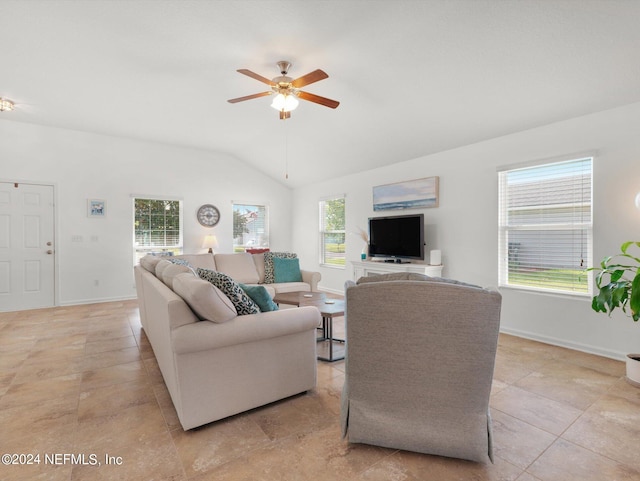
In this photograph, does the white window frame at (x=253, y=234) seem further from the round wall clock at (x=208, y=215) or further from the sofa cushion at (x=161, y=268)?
the sofa cushion at (x=161, y=268)

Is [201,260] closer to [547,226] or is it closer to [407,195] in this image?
[407,195]

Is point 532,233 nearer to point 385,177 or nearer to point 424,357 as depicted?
point 385,177

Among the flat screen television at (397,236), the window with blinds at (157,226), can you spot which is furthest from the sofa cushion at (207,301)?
the window with blinds at (157,226)

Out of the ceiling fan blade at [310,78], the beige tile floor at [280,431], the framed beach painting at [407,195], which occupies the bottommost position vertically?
the beige tile floor at [280,431]

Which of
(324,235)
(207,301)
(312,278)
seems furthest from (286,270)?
(207,301)

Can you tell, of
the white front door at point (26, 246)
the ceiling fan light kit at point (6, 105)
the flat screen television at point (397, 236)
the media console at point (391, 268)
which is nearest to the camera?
the ceiling fan light kit at point (6, 105)

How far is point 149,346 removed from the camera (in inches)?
137

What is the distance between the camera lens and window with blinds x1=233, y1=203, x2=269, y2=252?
712 centimetres

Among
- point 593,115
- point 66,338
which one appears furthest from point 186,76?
point 593,115

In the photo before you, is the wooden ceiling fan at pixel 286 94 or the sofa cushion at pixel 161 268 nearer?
the sofa cushion at pixel 161 268

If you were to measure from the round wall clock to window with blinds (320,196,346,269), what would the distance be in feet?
7.08

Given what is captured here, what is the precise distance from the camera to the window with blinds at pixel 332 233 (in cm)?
652

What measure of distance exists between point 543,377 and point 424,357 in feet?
6.17

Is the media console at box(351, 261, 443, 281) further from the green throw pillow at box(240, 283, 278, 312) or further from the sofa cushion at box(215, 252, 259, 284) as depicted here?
the green throw pillow at box(240, 283, 278, 312)
